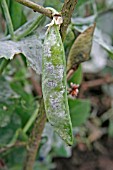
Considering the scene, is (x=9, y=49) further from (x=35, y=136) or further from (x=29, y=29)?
(x=35, y=136)

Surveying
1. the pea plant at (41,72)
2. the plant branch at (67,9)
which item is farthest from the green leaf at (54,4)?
the plant branch at (67,9)

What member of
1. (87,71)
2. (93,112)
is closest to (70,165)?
(93,112)

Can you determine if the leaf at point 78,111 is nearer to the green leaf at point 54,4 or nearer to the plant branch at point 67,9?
the green leaf at point 54,4

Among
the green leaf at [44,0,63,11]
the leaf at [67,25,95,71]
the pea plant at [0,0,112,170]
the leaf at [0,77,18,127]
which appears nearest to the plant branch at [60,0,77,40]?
the pea plant at [0,0,112,170]

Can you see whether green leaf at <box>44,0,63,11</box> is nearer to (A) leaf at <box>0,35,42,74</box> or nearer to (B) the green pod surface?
(A) leaf at <box>0,35,42,74</box>

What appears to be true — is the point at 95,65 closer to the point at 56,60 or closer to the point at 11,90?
the point at 11,90

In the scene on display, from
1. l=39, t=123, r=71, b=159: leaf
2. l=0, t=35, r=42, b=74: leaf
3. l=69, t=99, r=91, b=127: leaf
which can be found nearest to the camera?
l=0, t=35, r=42, b=74: leaf
